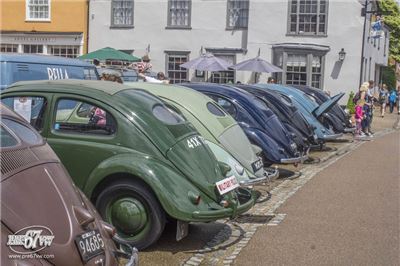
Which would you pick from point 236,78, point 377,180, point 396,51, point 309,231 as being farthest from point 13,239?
point 396,51

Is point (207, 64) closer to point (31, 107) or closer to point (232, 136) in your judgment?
point (232, 136)

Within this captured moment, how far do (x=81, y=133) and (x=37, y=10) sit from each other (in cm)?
2577

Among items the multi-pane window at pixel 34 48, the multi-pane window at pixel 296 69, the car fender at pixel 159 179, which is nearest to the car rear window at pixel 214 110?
the car fender at pixel 159 179

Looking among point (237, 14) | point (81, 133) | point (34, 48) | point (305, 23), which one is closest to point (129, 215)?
point (81, 133)

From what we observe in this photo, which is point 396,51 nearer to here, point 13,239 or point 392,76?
point 392,76

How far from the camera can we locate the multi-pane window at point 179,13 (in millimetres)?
27391

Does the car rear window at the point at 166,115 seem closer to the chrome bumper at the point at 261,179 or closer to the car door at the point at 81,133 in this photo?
the car door at the point at 81,133

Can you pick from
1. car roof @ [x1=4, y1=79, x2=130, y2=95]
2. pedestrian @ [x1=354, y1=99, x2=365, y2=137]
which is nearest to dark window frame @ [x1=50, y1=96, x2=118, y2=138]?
car roof @ [x1=4, y1=79, x2=130, y2=95]

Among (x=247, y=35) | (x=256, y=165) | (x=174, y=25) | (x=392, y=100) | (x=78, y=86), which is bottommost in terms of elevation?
(x=392, y=100)

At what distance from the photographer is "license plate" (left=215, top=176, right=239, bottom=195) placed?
18.7 ft

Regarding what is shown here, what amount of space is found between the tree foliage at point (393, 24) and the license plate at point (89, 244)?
155ft

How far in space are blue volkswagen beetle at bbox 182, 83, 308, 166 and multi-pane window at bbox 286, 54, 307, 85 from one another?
1694cm

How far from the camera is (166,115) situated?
607 centimetres

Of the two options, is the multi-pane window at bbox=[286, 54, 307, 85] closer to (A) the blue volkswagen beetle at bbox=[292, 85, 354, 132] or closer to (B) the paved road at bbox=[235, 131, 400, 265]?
(A) the blue volkswagen beetle at bbox=[292, 85, 354, 132]
